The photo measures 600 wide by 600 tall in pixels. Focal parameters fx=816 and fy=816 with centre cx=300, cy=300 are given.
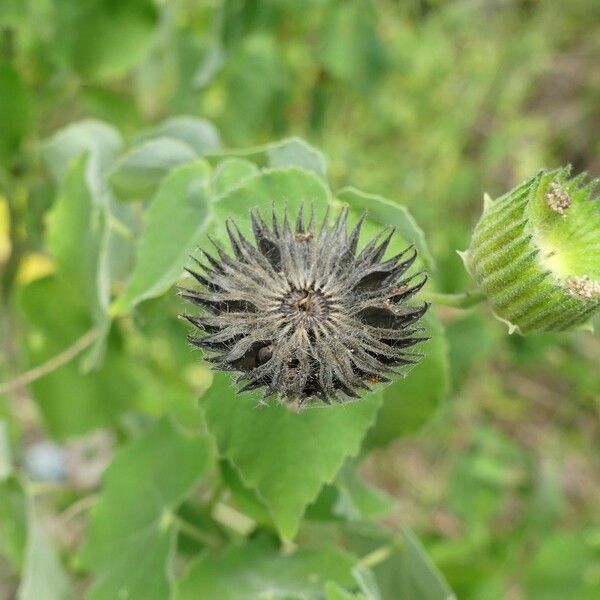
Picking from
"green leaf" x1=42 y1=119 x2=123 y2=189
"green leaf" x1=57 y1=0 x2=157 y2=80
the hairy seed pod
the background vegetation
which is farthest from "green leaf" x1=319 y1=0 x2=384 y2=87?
the hairy seed pod

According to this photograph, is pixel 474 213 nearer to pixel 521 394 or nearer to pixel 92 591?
pixel 521 394

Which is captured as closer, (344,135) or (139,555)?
(139,555)

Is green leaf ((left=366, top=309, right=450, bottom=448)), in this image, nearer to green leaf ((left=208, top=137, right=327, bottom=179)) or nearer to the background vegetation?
the background vegetation

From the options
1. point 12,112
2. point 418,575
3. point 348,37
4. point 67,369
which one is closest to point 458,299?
point 418,575

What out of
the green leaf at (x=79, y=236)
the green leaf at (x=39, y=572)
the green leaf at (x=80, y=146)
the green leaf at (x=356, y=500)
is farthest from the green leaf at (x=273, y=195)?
the green leaf at (x=39, y=572)

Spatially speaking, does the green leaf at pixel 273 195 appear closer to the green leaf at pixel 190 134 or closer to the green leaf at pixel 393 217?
the green leaf at pixel 393 217

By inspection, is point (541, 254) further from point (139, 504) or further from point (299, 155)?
point (139, 504)

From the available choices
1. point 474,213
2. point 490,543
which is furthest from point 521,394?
point 490,543
